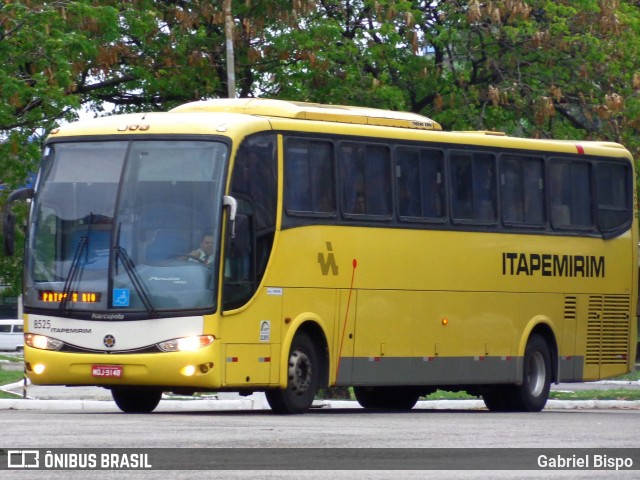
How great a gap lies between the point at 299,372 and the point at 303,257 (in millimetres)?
1281

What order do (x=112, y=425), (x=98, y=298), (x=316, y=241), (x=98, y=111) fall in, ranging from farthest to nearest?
(x=98, y=111) → (x=316, y=241) → (x=98, y=298) → (x=112, y=425)

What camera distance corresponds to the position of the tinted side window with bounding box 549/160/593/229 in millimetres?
22719

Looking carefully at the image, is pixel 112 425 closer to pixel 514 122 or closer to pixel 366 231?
pixel 366 231

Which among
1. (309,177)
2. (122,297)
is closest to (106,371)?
(122,297)

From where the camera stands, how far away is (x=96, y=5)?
88.8 feet

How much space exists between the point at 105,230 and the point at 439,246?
15.8 ft

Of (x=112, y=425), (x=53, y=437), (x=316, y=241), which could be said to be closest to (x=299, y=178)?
(x=316, y=241)

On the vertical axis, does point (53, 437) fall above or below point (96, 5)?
below

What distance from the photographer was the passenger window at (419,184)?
20.2 meters

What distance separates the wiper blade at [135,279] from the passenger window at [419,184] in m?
3.95

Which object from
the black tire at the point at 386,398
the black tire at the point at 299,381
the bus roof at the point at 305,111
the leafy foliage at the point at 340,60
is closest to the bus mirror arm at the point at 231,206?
the bus roof at the point at 305,111

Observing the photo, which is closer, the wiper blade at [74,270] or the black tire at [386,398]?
the wiper blade at [74,270]

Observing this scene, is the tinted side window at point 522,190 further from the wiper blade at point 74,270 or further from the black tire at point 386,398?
the wiper blade at point 74,270

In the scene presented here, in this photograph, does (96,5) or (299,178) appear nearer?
(299,178)
